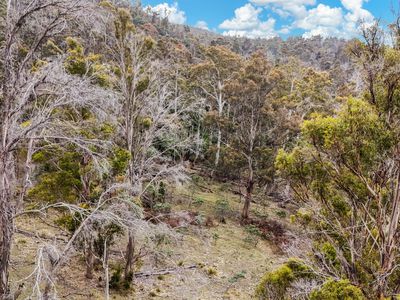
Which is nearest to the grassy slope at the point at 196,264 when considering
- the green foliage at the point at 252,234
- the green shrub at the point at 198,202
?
the green foliage at the point at 252,234

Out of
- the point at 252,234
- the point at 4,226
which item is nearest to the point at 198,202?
the point at 252,234

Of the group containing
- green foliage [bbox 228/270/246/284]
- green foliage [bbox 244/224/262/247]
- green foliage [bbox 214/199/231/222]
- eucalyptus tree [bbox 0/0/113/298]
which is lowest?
green foliage [bbox 228/270/246/284]

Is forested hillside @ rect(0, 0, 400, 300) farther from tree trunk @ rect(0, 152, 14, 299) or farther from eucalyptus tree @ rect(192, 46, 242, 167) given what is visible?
eucalyptus tree @ rect(192, 46, 242, 167)

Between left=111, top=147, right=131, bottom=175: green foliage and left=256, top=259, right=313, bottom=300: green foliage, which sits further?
left=111, top=147, right=131, bottom=175: green foliage

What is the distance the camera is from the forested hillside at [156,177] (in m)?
6.12

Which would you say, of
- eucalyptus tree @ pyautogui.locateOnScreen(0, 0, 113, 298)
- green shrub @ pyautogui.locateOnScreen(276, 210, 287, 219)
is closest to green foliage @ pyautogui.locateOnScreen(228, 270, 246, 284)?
green shrub @ pyautogui.locateOnScreen(276, 210, 287, 219)

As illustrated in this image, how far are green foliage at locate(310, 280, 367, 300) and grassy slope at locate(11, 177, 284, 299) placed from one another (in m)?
5.94

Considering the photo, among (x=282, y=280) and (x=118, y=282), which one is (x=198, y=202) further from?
(x=282, y=280)

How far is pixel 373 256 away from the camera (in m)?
7.45

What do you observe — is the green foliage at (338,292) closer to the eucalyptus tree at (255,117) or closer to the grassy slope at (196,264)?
the grassy slope at (196,264)

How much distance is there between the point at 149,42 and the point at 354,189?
801cm

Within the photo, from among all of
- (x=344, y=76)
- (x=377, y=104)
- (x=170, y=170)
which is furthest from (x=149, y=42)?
(x=344, y=76)

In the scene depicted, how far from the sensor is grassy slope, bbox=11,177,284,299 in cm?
1227

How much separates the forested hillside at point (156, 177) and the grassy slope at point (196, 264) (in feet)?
0.30
